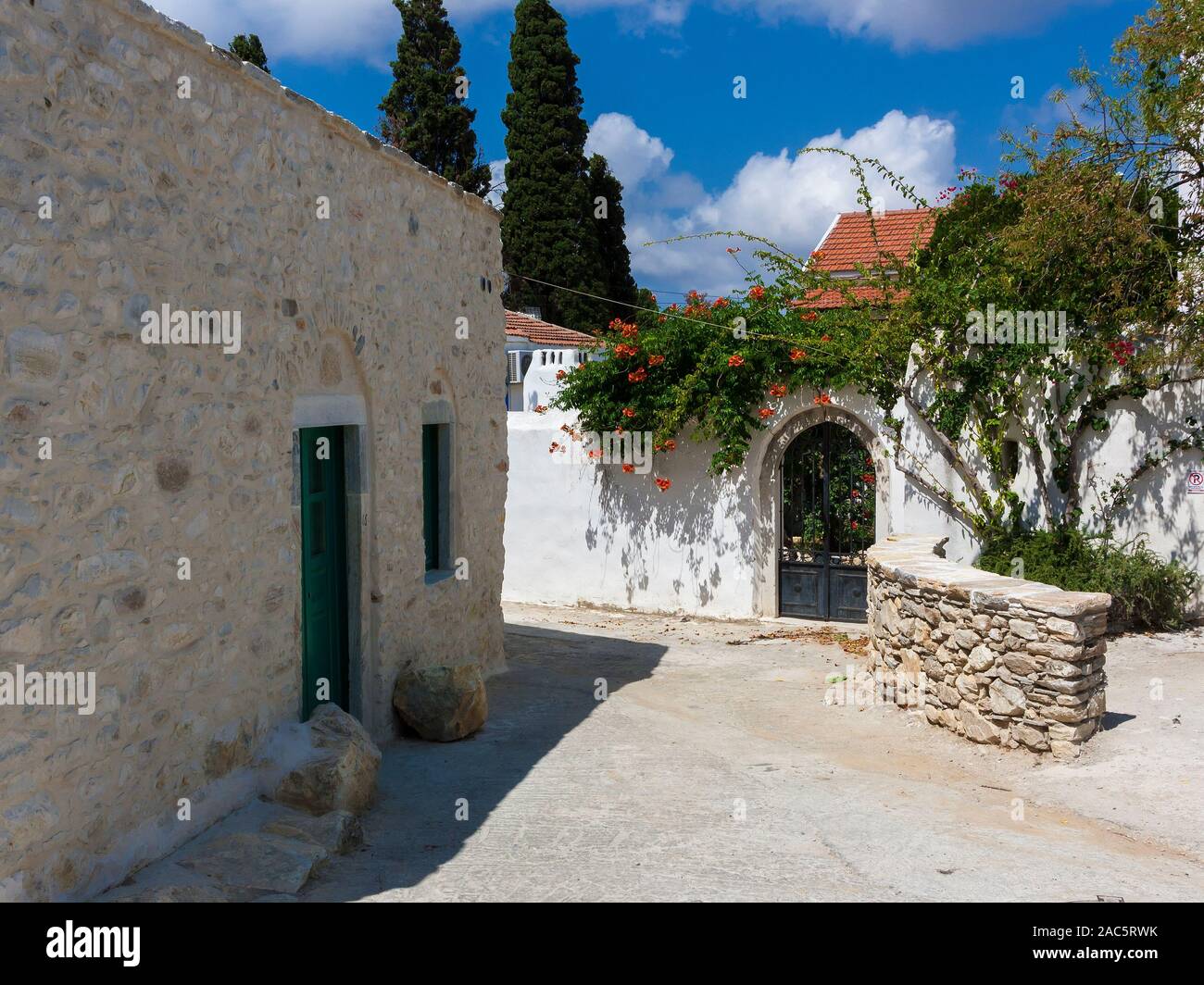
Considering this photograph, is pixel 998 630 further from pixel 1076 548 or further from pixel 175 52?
pixel 175 52

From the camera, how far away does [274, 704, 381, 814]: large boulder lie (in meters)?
4.92

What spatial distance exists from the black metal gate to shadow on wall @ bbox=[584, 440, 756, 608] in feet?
1.72

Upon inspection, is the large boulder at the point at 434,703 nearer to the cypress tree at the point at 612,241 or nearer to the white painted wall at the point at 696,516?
the white painted wall at the point at 696,516

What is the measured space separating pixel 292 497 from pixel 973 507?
746 centimetres

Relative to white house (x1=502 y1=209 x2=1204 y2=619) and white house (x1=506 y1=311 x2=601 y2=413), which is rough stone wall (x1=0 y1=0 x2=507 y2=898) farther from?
white house (x1=506 y1=311 x2=601 y2=413)

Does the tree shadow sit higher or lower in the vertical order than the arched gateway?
lower

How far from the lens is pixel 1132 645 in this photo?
8836 mm

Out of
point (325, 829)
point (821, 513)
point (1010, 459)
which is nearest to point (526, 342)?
point (821, 513)

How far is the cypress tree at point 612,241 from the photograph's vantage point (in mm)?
23766

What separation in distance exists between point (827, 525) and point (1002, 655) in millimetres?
5164

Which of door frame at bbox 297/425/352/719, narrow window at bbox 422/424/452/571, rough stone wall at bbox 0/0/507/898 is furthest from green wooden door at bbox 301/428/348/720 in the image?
narrow window at bbox 422/424/452/571

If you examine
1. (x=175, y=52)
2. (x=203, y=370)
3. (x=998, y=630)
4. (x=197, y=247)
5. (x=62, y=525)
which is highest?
(x=175, y=52)

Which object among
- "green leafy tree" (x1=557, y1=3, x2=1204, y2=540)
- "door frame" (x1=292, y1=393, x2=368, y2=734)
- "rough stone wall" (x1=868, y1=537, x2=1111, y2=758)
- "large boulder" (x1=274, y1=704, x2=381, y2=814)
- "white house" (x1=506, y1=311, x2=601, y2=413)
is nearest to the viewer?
"large boulder" (x1=274, y1=704, x2=381, y2=814)

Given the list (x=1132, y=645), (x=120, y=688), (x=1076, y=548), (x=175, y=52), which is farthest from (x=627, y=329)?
(x=120, y=688)
